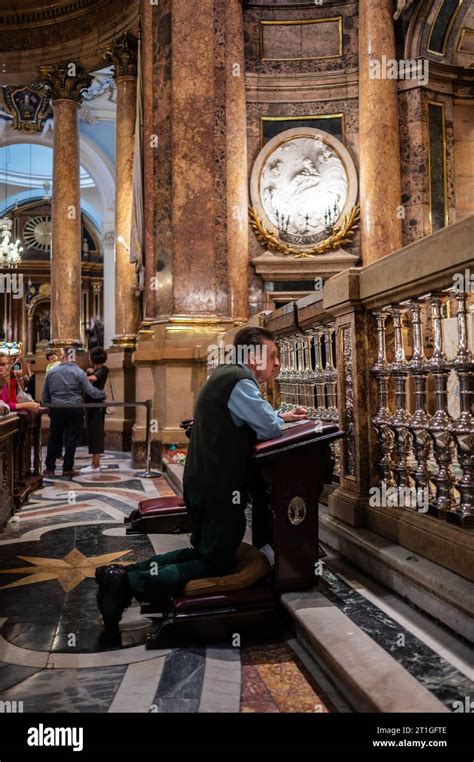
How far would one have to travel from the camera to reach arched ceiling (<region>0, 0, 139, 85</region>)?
12.3 metres

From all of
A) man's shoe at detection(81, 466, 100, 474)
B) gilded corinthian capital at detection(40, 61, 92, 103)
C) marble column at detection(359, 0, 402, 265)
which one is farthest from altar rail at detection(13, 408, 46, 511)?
gilded corinthian capital at detection(40, 61, 92, 103)

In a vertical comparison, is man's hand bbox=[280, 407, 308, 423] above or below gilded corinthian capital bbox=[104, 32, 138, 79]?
below

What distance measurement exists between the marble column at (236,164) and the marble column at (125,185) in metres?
2.83

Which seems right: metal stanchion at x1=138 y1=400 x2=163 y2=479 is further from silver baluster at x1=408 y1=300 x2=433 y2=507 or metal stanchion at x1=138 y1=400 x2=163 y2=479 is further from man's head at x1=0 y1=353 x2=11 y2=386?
silver baluster at x1=408 y1=300 x2=433 y2=507

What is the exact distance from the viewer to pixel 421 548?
2.74m

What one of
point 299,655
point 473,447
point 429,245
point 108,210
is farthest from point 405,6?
point 108,210

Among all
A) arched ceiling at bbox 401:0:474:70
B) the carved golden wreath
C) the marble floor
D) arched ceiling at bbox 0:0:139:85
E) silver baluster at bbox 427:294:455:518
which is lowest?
the marble floor

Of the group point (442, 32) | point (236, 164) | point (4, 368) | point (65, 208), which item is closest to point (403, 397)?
point (4, 368)

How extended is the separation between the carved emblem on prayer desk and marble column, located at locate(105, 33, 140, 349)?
896 cm

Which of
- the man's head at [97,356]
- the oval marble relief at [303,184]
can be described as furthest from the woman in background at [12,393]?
the oval marble relief at [303,184]

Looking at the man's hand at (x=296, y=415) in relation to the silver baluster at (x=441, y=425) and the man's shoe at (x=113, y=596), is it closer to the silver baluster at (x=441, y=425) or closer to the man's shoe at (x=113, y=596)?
the silver baluster at (x=441, y=425)

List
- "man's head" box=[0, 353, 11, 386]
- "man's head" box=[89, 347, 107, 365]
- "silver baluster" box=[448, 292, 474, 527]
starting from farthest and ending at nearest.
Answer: "man's head" box=[89, 347, 107, 365] → "man's head" box=[0, 353, 11, 386] → "silver baluster" box=[448, 292, 474, 527]

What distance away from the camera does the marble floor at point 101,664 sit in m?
2.12

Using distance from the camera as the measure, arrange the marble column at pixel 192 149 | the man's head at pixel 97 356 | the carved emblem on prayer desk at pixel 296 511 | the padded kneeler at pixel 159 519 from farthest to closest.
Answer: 1. the man's head at pixel 97 356
2. the marble column at pixel 192 149
3. the padded kneeler at pixel 159 519
4. the carved emblem on prayer desk at pixel 296 511
